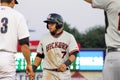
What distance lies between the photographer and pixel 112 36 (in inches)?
325

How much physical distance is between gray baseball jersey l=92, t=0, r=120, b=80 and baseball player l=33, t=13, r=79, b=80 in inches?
150

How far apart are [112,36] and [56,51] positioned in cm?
408

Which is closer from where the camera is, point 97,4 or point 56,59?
point 97,4

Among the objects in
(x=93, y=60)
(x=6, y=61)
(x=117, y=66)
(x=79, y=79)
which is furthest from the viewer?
(x=93, y=60)

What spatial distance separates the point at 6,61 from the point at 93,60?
56.1 ft

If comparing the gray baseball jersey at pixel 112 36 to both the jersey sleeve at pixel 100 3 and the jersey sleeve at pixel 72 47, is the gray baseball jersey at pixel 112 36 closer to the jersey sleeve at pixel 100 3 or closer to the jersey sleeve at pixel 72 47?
the jersey sleeve at pixel 100 3

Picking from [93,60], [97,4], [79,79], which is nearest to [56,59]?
[97,4]

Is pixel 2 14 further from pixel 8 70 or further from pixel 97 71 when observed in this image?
pixel 97 71

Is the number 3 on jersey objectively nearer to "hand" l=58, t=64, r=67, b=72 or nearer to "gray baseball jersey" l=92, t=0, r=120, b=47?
"gray baseball jersey" l=92, t=0, r=120, b=47

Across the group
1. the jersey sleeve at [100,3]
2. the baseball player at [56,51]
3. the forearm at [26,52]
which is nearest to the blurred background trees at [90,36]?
the baseball player at [56,51]

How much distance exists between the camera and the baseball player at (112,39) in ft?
26.9

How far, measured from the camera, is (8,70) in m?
9.12

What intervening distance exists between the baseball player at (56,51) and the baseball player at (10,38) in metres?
2.95

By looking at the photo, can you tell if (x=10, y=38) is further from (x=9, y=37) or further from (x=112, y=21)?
(x=112, y=21)
